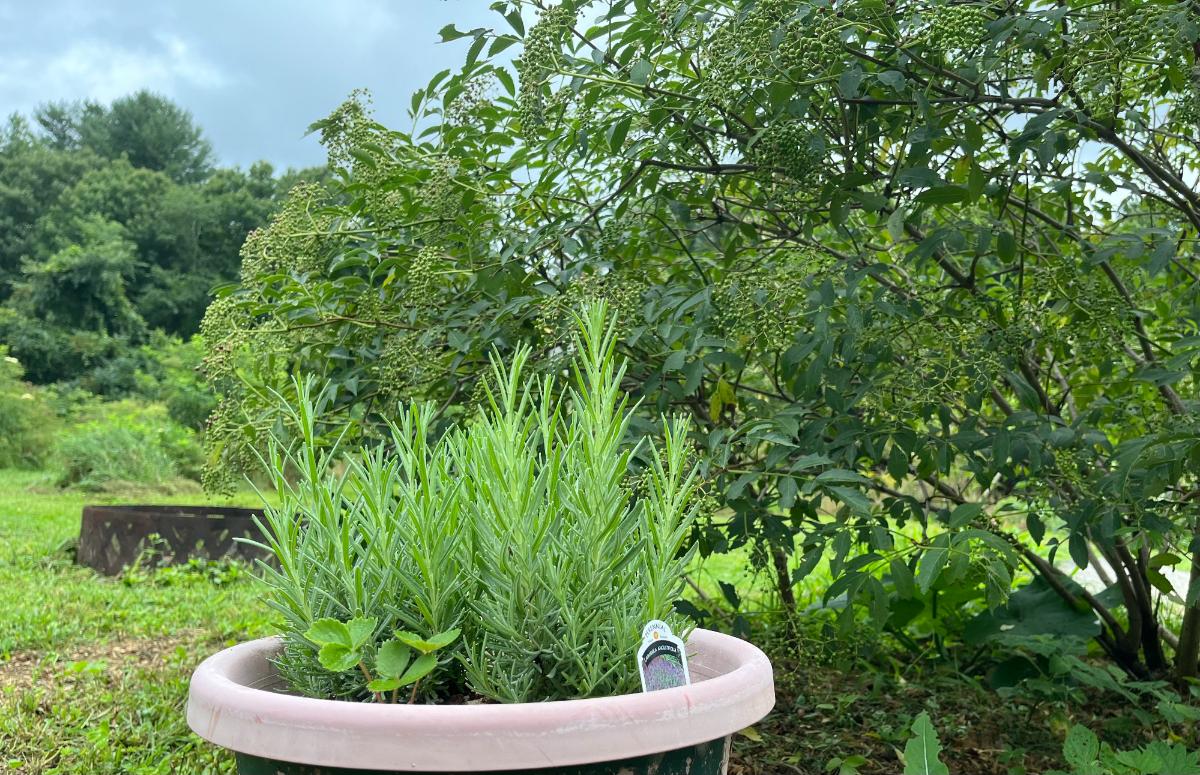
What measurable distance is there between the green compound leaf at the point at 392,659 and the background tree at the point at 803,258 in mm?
887

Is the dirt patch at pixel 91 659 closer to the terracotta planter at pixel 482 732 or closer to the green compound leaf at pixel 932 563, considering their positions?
the terracotta planter at pixel 482 732

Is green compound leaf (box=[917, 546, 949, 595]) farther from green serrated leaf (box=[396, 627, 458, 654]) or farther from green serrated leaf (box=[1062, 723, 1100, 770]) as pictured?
green serrated leaf (box=[396, 627, 458, 654])

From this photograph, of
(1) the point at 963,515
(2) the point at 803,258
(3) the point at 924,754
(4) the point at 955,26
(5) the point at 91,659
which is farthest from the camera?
(5) the point at 91,659

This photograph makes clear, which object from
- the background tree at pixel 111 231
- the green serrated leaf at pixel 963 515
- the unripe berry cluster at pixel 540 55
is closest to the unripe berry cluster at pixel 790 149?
the unripe berry cluster at pixel 540 55

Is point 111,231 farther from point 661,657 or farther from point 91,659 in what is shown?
point 661,657

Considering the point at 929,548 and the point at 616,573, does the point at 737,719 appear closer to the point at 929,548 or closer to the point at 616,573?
the point at 616,573

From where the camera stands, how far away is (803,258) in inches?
91.1

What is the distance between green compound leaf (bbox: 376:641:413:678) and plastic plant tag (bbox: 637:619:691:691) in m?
0.27

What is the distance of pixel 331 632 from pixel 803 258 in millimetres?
1527

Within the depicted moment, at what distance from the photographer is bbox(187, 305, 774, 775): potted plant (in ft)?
3.47

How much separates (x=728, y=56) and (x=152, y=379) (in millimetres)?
22536

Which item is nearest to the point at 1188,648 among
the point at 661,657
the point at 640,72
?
the point at 640,72

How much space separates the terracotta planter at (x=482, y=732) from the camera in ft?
3.25

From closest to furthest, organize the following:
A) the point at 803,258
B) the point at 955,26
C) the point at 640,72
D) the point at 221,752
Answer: the point at 955,26 → the point at 640,72 → the point at 803,258 → the point at 221,752
